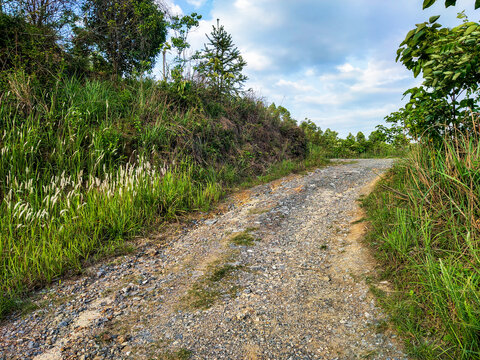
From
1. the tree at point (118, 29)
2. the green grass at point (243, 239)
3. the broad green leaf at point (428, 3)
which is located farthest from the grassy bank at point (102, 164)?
the broad green leaf at point (428, 3)

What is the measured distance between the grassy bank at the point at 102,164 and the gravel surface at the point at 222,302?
560 mm

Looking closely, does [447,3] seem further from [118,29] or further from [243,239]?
[118,29]

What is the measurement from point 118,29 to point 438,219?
1125 cm

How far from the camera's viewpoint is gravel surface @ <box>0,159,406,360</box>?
8.00 feet

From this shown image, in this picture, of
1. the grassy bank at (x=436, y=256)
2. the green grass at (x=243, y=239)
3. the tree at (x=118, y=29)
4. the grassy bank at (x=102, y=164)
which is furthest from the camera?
the tree at (x=118, y=29)

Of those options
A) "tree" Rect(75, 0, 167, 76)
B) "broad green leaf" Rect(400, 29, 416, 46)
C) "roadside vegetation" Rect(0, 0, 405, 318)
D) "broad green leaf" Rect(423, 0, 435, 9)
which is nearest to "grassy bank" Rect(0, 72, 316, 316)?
"roadside vegetation" Rect(0, 0, 405, 318)

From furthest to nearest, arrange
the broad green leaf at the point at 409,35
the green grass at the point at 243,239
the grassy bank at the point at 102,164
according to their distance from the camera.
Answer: the green grass at the point at 243,239 < the grassy bank at the point at 102,164 < the broad green leaf at the point at 409,35

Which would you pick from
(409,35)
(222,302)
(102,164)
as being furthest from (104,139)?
(409,35)

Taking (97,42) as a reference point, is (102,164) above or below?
below

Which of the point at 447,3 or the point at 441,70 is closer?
the point at 447,3

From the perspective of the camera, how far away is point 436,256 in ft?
10.1

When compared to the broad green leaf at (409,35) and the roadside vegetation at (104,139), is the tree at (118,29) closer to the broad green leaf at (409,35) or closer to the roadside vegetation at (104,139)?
the roadside vegetation at (104,139)

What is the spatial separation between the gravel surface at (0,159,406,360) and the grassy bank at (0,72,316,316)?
1.84ft

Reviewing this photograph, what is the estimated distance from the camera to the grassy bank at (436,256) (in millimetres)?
2178
